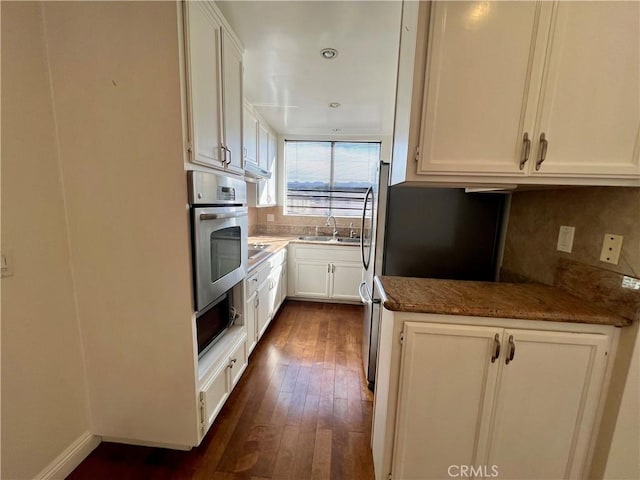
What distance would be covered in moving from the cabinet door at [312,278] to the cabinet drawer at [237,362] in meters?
1.52

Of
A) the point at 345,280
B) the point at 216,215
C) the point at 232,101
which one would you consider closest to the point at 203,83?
the point at 232,101

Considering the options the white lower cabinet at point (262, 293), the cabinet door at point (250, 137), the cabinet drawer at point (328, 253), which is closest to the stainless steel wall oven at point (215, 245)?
the white lower cabinet at point (262, 293)

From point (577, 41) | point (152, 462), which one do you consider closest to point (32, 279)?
point (152, 462)

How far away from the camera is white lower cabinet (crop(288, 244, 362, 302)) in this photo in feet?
10.9

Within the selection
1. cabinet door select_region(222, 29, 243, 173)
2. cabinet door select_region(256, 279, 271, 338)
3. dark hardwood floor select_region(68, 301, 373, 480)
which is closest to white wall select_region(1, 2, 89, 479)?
dark hardwood floor select_region(68, 301, 373, 480)

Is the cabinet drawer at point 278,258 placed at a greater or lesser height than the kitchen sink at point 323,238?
lesser

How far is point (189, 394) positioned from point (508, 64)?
201cm

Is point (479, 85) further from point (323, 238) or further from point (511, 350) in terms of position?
point (323, 238)

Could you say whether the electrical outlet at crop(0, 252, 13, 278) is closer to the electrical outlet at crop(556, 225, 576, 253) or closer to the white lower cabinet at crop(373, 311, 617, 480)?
the white lower cabinet at crop(373, 311, 617, 480)

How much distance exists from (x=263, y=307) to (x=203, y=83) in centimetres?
184

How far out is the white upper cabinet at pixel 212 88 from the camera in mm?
1168

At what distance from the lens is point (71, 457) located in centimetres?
133

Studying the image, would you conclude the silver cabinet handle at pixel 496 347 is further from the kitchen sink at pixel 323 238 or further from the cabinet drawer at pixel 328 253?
the kitchen sink at pixel 323 238

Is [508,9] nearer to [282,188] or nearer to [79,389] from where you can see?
[79,389]
